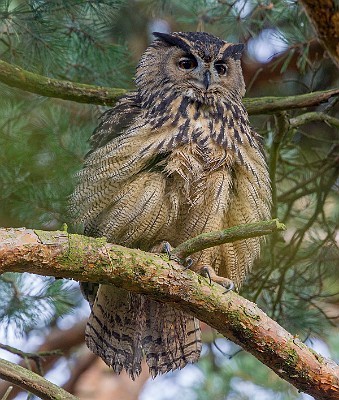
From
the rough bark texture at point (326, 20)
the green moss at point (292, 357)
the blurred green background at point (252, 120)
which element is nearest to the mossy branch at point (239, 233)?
the green moss at point (292, 357)

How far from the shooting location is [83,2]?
11.5 feet

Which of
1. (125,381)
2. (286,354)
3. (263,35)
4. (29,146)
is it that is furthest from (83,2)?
(125,381)

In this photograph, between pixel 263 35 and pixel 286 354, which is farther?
pixel 263 35

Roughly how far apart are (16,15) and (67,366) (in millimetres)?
2592

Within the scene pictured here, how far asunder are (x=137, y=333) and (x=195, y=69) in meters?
1.12

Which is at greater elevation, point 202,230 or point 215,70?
point 215,70

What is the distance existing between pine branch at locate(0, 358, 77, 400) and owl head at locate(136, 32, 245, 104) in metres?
1.32

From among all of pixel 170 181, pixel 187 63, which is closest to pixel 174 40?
pixel 187 63

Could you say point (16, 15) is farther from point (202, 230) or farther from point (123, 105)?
point (202, 230)

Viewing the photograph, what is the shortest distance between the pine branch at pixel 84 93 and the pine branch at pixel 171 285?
3.52 feet

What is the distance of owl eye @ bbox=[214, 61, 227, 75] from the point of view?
3346mm

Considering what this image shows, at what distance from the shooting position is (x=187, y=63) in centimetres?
335

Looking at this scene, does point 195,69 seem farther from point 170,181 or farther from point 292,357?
point 292,357

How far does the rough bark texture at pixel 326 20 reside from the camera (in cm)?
225
